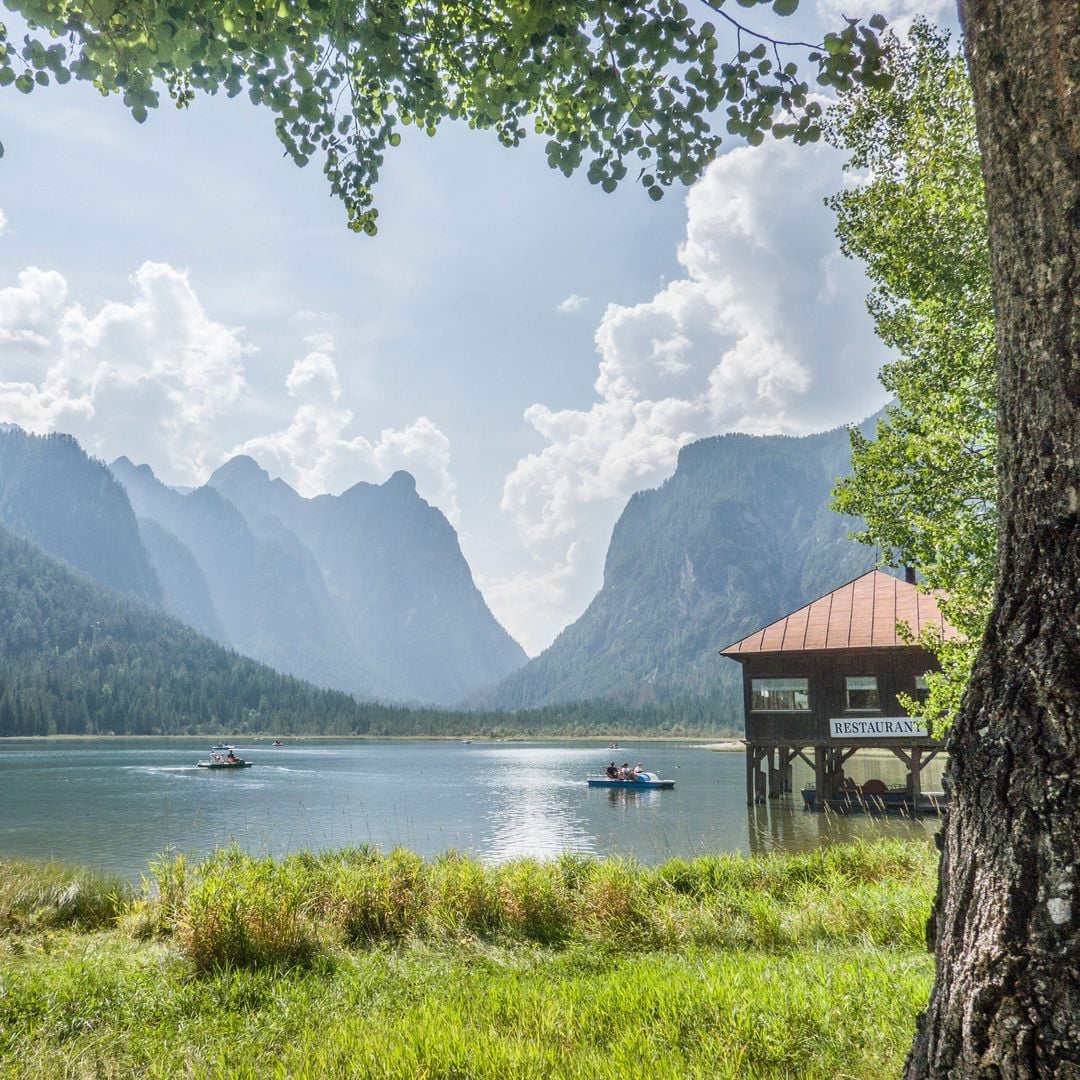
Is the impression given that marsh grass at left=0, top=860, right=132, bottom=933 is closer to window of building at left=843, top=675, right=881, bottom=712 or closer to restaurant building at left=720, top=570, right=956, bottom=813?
restaurant building at left=720, top=570, right=956, bottom=813

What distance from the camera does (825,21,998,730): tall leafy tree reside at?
10328 mm

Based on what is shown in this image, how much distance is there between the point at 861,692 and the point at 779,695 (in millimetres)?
3075

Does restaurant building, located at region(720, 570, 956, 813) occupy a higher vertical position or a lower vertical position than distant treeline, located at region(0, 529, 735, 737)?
higher

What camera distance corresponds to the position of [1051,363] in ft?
7.97

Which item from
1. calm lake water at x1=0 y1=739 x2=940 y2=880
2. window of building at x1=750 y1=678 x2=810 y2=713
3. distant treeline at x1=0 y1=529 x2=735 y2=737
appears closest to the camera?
calm lake water at x1=0 y1=739 x2=940 y2=880

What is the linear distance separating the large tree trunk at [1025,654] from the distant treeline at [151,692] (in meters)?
146

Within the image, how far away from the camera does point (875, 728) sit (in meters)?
29.1

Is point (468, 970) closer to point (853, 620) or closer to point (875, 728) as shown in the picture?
point (875, 728)

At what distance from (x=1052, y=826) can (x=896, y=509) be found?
33.0ft

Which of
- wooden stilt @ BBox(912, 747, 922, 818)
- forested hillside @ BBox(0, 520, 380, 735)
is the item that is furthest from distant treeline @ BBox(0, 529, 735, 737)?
wooden stilt @ BBox(912, 747, 922, 818)

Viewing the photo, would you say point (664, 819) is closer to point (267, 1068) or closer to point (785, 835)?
point (785, 835)

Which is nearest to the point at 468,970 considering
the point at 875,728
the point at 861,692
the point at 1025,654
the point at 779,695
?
the point at 1025,654

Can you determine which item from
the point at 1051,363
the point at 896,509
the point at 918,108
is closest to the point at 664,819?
the point at 896,509

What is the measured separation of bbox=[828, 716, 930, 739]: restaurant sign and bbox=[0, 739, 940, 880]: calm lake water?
3044 mm
